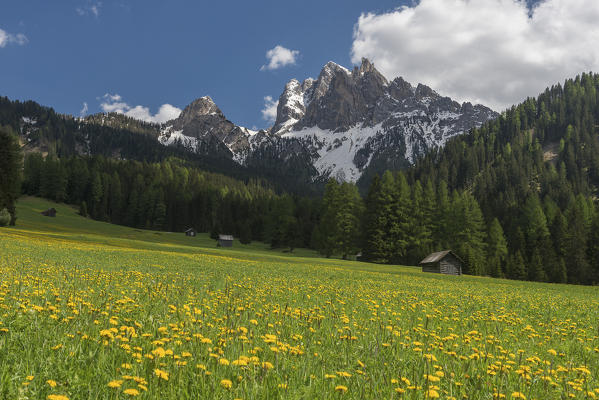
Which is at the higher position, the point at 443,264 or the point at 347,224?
the point at 347,224

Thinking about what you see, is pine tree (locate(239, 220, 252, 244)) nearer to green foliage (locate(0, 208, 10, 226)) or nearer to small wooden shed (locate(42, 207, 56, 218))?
small wooden shed (locate(42, 207, 56, 218))

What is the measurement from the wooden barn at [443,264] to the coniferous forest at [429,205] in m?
10.9

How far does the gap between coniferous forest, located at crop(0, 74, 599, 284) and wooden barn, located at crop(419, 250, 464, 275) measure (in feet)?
35.8

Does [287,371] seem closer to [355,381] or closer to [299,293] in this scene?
[355,381]

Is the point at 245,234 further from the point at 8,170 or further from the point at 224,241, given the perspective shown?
the point at 8,170

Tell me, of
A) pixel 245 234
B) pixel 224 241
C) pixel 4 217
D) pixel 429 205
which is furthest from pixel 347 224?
pixel 4 217

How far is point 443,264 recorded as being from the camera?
50.8 meters

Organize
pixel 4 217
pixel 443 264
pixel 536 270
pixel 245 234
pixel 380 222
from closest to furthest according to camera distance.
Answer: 1. pixel 443 264
2. pixel 4 217
3. pixel 380 222
4. pixel 536 270
5. pixel 245 234

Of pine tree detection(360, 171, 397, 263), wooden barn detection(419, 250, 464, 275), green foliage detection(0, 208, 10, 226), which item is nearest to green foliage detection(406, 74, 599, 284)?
wooden barn detection(419, 250, 464, 275)

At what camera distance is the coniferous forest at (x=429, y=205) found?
67.8 metres

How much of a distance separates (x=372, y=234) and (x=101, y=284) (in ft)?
193

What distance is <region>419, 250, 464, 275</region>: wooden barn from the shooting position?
50.2m

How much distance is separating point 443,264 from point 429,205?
80.2ft

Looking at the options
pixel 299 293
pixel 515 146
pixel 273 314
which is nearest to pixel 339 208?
pixel 299 293
